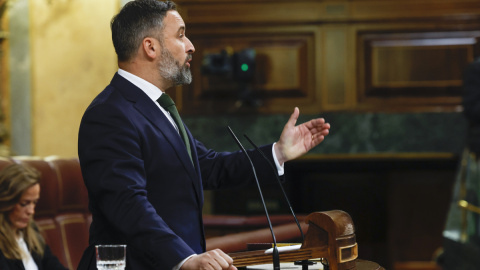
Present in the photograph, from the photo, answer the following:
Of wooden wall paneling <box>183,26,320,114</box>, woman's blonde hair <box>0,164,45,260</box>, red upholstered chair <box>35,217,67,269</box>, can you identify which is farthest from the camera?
wooden wall paneling <box>183,26,320,114</box>

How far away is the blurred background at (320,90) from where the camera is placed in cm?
559

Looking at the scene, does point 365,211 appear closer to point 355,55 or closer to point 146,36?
point 355,55

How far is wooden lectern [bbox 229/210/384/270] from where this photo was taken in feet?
4.38

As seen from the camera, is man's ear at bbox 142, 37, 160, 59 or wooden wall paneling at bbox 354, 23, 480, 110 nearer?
man's ear at bbox 142, 37, 160, 59

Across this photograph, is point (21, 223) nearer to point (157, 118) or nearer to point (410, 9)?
point (157, 118)

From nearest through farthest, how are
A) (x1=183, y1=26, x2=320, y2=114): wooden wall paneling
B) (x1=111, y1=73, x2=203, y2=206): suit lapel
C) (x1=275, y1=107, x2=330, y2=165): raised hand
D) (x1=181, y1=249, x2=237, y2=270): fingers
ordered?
1. (x1=181, y1=249, x2=237, y2=270): fingers
2. (x1=111, y1=73, x2=203, y2=206): suit lapel
3. (x1=275, y1=107, x2=330, y2=165): raised hand
4. (x1=183, y1=26, x2=320, y2=114): wooden wall paneling

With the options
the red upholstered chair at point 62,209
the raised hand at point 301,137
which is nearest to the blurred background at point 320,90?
the red upholstered chair at point 62,209

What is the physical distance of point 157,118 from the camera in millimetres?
1547

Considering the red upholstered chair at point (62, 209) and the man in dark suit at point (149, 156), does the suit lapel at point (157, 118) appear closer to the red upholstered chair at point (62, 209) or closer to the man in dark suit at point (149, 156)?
the man in dark suit at point (149, 156)

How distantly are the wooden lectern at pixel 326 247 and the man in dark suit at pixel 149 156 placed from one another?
8 centimetres


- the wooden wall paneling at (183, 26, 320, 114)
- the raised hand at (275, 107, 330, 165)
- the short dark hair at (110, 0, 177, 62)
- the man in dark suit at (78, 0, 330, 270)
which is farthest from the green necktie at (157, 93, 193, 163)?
the wooden wall paneling at (183, 26, 320, 114)

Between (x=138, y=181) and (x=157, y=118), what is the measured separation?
19cm

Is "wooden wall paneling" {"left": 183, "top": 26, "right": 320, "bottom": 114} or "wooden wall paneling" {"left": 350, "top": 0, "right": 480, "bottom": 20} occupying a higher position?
"wooden wall paneling" {"left": 350, "top": 0, "right": 480, "bottom": 20}

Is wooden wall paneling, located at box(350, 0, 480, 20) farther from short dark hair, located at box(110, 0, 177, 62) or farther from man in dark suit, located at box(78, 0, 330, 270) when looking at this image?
short dark hair, located at box(110, 0, 177, 62)
